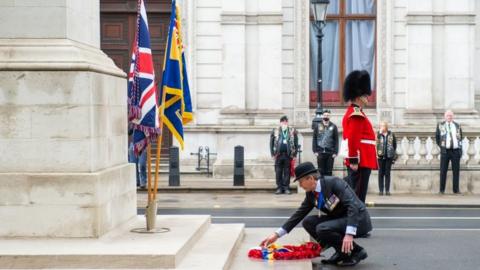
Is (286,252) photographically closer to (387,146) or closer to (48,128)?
(48,128)

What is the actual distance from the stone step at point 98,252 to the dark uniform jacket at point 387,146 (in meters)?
12.5

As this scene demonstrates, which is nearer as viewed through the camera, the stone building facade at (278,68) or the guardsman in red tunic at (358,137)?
the guardsman in red tunic at (358,137)

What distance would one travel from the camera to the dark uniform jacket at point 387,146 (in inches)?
894

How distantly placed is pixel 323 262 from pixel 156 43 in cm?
1803

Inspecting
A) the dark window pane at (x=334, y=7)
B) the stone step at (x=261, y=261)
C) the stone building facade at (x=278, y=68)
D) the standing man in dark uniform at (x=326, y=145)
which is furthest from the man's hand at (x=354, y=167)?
the dark window pane at (x=334, y=7)

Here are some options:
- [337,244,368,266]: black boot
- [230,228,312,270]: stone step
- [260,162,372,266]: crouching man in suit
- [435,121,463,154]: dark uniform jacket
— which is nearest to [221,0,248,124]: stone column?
[435,121,463,154]: dark uniform jacket

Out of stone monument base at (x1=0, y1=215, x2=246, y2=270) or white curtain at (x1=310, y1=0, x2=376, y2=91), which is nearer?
stone monument base at (x1=0, y1=215, x2=246, y2=270)

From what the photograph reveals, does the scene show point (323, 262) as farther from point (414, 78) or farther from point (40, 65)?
point (414, 78)

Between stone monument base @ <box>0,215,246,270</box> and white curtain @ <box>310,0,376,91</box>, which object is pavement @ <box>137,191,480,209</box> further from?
stone monument base @ <box>0,215,246,270</box>

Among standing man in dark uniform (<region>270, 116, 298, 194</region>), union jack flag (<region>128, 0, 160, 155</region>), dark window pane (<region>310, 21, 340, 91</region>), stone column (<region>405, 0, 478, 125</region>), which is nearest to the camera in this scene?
union jack flag (<region>128, 0, 160, 155</region>)

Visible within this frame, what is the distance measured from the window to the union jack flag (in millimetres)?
17201

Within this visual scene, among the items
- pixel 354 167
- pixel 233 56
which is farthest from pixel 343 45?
pixel 354 167

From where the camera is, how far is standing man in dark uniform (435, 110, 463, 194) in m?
22.9

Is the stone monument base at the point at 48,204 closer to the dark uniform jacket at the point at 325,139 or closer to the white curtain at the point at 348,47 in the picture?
the dark uniform jacket at the point at 325,139
